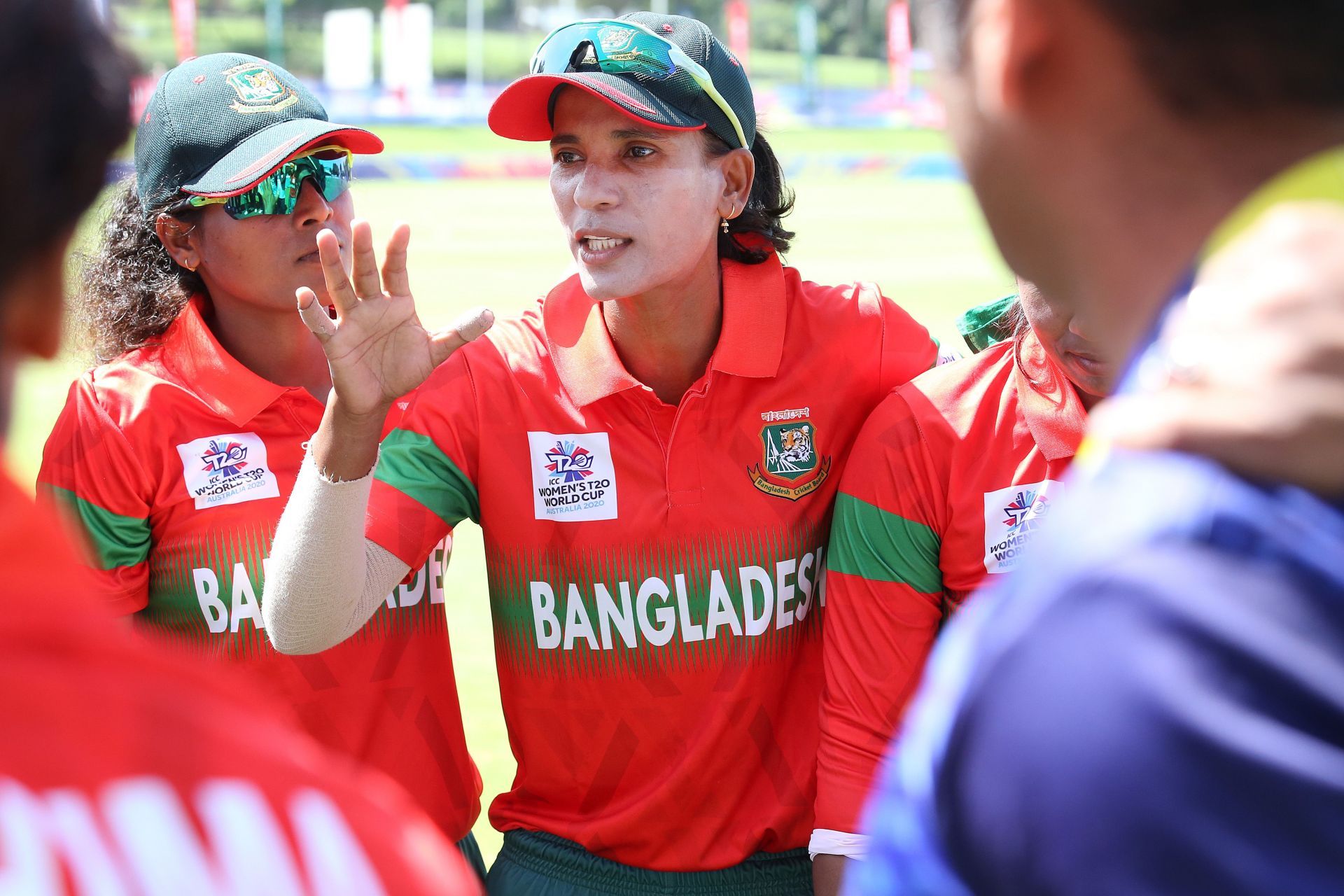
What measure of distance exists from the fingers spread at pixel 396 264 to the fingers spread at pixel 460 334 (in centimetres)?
12

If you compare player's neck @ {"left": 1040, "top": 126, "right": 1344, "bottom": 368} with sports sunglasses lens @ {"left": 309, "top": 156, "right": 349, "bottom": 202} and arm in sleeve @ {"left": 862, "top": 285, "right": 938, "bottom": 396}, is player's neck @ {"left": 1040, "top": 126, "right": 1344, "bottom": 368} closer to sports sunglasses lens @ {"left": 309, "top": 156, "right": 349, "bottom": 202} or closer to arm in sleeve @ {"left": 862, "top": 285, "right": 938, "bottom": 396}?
arm in sleeve @ {"left": 862, "top": 285, "right": 938, "bottom": 396}

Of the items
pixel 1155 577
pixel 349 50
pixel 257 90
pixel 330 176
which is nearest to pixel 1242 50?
pixel 1155 577

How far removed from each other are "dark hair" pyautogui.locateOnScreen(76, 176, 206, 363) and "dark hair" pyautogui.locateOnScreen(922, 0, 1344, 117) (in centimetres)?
291

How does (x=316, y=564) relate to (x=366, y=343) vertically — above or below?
below

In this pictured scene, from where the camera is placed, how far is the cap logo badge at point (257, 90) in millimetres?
3447

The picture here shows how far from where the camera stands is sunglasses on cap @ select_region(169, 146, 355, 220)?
11.1 ft

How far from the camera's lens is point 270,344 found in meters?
3.52

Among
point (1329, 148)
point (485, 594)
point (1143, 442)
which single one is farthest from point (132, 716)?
point (485, 594)

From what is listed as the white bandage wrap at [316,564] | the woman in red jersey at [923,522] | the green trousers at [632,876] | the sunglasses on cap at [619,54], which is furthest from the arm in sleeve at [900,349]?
the white bandage wrap at [316,564]

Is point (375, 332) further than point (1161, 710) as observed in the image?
Yes

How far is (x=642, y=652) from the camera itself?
3133 mm

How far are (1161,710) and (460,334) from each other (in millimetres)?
2128

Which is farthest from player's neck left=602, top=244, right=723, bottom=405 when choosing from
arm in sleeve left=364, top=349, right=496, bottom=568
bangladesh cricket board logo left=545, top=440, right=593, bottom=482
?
arm in sleeve left=364, top=349, right=496, bottom=568

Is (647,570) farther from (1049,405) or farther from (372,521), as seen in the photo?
(1049,405)
